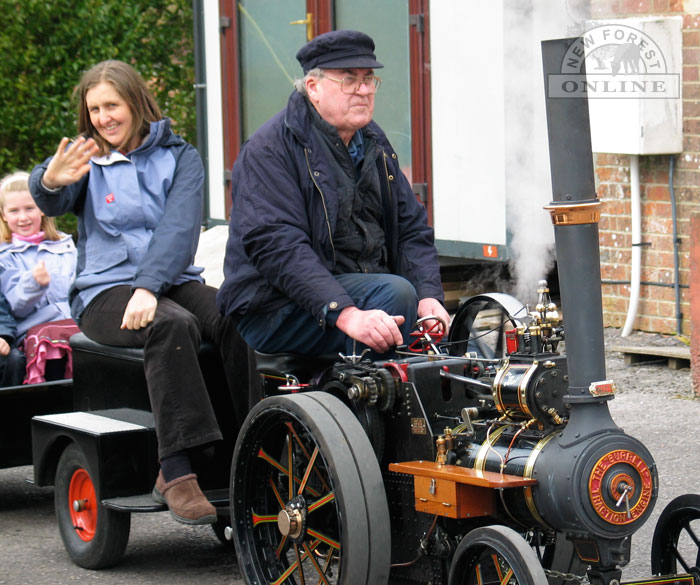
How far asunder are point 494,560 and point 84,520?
6.23 feet

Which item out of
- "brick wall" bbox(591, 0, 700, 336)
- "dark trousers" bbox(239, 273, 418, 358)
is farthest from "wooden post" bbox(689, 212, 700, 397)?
"dark trousers" bbox(239, 273, 418, 358)

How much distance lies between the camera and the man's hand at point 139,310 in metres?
4.36

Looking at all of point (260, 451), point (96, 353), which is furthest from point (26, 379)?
point (260, 451)

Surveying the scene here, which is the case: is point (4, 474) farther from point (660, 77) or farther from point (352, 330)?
point (660, 77)

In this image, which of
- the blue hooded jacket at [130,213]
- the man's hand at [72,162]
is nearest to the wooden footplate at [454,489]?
the blue hooded jacket at [130,213]

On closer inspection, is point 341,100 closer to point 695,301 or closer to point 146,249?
point 146,249

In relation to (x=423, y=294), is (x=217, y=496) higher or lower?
lower

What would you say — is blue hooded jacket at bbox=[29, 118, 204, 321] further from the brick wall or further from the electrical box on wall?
the brick wall

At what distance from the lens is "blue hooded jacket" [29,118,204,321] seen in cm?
462

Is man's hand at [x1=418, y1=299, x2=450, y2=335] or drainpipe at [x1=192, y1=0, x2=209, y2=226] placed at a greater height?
drainpipe at [x1=192, y1=0, x2=209, y2=226]

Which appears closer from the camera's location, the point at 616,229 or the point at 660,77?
the point at 660,77

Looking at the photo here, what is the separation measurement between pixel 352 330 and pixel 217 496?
974mm

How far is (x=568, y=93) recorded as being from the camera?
3.06 meters

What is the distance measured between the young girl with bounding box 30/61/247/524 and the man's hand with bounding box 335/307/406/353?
2.48 feet
